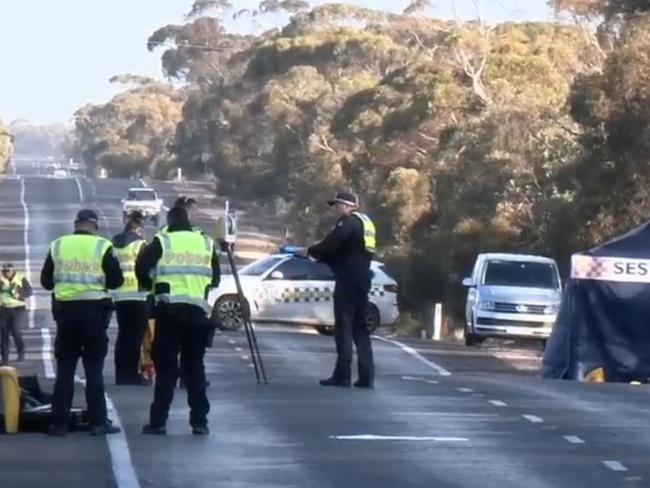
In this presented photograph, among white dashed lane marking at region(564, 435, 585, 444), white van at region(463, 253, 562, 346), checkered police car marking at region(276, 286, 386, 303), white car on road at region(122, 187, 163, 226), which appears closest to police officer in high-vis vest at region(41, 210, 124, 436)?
white dashed lane marking at region(564, 435, 585, 444)

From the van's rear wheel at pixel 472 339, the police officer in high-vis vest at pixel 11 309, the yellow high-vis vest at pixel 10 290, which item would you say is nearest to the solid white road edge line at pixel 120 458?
the police officer in high-vis vest at pixel 11 309

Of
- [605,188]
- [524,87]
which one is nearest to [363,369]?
[605,188]

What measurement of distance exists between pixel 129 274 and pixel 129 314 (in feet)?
1.38

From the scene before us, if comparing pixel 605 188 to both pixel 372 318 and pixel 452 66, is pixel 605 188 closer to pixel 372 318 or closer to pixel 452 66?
pixel 372 318

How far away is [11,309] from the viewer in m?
32.1

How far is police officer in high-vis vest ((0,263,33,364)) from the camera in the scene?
31969mm

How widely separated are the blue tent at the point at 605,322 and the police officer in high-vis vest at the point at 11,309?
9781 mm

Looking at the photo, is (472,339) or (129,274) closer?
(129,274)

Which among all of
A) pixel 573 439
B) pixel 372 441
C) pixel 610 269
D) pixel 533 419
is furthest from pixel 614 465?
pixel 610 269

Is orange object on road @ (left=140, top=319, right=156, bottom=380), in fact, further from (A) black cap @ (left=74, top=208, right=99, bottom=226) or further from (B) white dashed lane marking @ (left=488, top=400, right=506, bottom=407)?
(A) black cap @ (left=74, top=208, right=99, bottom=226)

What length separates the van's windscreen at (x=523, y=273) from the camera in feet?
122

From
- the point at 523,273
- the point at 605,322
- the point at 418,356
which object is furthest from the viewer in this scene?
the point at 523,273

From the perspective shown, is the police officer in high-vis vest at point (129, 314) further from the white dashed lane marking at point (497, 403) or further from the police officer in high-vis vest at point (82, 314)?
the police officer in high-vis vest at point (82, 314)

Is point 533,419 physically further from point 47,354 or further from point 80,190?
point 80,190
